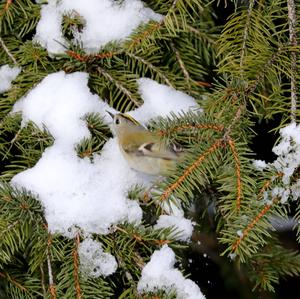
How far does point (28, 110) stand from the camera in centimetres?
263

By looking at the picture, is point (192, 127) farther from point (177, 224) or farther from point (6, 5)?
point (6, 5)

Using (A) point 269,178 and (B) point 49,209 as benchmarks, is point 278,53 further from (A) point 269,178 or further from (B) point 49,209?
(B) point 49,209

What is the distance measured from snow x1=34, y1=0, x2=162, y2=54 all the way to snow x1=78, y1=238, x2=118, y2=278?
0.85 meters

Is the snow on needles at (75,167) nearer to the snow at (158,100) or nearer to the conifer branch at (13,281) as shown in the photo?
the snow at (158,100)

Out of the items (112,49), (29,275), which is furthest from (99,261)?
(112,49)

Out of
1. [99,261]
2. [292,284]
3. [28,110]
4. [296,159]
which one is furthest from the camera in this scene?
[292,284]

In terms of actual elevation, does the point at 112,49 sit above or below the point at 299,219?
above

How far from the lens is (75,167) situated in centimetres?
240

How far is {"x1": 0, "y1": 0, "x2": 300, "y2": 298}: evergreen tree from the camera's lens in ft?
7.18

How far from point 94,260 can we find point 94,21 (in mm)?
1047

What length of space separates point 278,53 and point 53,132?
91 centimetres

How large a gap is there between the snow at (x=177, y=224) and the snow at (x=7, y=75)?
0.93 meters

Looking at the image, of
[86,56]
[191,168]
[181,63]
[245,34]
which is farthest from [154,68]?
[191,168]

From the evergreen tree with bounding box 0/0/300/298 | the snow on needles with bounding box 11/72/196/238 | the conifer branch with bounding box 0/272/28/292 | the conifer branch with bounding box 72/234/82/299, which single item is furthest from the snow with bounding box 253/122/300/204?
the conifer branch with bounding box 0/272/28/292
